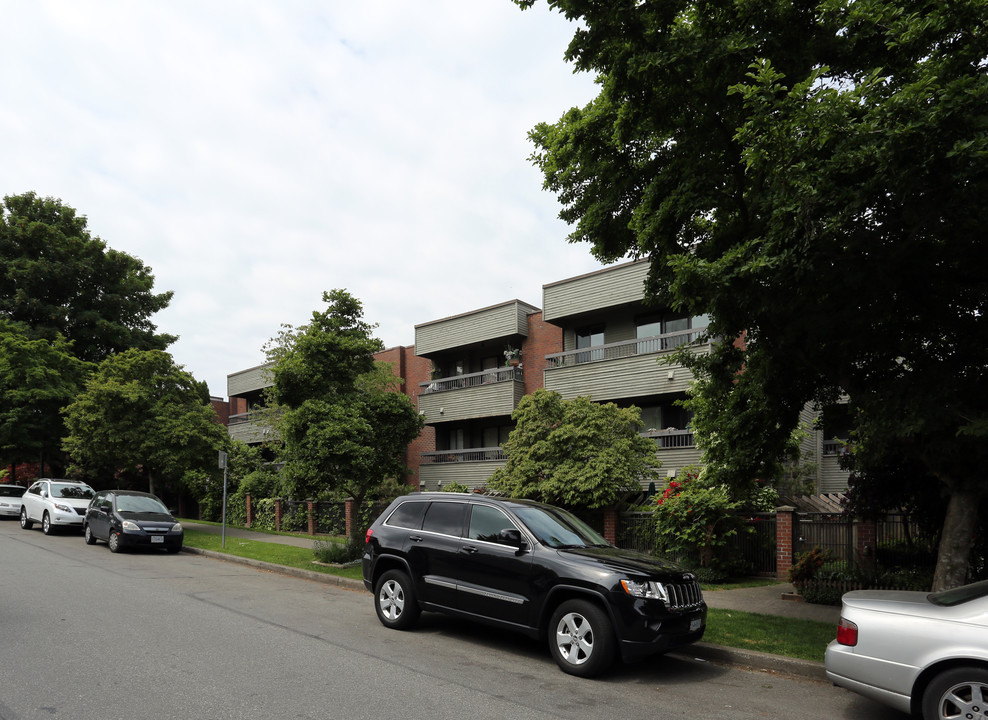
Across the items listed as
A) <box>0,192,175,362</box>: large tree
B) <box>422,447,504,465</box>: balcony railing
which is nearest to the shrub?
<box>422,447,504,465</box>: balcony railing

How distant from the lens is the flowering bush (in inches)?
526

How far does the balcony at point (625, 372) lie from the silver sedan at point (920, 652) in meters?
13.9

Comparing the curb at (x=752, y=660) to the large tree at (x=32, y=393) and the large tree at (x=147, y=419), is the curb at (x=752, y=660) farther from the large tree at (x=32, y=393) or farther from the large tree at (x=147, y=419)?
the large tree at (x=32, y=393)

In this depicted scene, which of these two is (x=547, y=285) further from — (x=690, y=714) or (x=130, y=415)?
(x=690, y=714)

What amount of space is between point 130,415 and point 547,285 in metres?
13.7

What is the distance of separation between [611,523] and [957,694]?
10.6 metres

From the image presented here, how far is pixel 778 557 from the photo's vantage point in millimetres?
13484

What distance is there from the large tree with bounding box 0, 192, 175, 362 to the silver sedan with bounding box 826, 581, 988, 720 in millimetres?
37036

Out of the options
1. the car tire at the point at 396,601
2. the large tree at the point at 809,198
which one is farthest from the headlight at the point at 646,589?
the car tire at the point at 396,601

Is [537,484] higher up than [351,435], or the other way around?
[351,435]

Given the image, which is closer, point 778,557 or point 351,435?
point 778,557

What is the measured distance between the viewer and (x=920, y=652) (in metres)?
4.99

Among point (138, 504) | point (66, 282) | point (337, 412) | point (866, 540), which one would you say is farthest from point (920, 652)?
point (66, 282)

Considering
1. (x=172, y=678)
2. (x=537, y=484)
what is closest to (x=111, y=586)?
(x=172, y=678)
